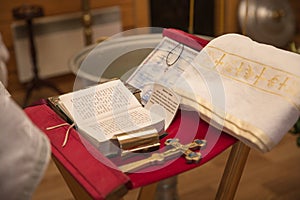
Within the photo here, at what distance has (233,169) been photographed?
1255mm

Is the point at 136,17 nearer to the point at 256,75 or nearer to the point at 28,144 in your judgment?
the point at 256,75

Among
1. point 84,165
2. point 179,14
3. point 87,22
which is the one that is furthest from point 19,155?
point 179,14

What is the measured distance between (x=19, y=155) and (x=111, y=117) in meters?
0.34

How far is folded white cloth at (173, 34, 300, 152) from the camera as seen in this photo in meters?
1.06

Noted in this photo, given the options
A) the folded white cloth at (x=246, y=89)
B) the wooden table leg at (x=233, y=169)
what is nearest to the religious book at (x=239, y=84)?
the folded white cloth at (x=246, y=89)

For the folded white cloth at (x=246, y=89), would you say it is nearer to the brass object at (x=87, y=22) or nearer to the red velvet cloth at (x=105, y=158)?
the red velvet cloth at (x=105, y=158)

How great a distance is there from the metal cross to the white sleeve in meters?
0.19

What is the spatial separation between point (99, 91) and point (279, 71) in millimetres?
426

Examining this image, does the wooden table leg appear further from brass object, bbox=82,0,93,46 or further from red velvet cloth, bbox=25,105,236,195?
brass object, bbox=82,0,93,46

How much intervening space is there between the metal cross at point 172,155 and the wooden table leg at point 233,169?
17cm

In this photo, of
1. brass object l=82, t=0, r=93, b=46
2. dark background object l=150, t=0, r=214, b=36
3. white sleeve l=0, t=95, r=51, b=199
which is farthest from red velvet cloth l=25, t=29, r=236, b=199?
dark background object l=150, t=0, r=214, b=36

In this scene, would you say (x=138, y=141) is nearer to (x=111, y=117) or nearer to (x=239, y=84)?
(x=111, y=117)

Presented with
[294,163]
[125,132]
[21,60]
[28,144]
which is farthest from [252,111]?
[21,60]

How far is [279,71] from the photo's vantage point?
1139mm
